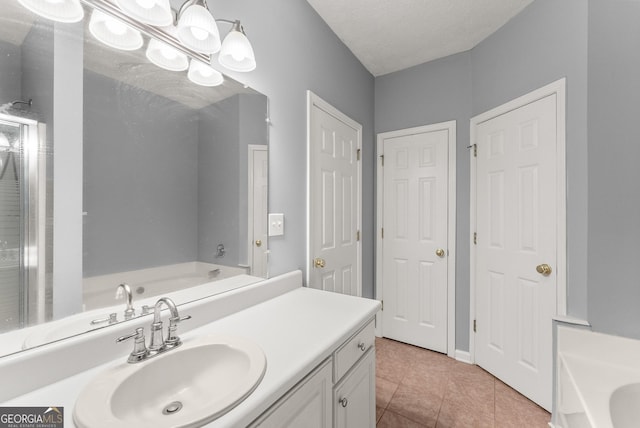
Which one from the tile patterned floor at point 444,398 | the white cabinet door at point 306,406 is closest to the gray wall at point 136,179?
the white cabinet door at point 306,406

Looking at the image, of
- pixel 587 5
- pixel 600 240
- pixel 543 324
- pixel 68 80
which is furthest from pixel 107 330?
pixel 587 5

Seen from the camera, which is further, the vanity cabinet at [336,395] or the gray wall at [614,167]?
the gray wall at [614,167]

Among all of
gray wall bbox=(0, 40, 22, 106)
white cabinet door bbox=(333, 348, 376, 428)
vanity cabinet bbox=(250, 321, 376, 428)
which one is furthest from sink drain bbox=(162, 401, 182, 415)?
gray wall bbox=(0, 40, 22, 106)

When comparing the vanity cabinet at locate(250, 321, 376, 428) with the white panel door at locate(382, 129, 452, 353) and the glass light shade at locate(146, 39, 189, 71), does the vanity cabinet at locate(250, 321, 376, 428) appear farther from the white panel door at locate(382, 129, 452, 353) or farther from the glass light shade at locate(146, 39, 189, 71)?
the white panel door at locate(382, 129, 452, 353)

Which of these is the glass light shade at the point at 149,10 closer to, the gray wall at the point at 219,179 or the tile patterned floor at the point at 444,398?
the gray wall at the point at 219,179

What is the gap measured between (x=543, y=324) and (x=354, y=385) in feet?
4.77

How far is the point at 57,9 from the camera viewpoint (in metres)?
0.77

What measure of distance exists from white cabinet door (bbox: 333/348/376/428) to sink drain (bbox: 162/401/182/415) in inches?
20.5

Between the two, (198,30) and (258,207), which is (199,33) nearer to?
(198,30)

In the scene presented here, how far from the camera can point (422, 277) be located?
2510 millimetres

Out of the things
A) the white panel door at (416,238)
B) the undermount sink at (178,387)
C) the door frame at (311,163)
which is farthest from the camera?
the white panel door at (416,238)

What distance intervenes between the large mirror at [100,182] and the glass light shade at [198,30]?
4.8 inches

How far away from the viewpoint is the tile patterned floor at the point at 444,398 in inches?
64.2

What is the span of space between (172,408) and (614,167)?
7.04ft
